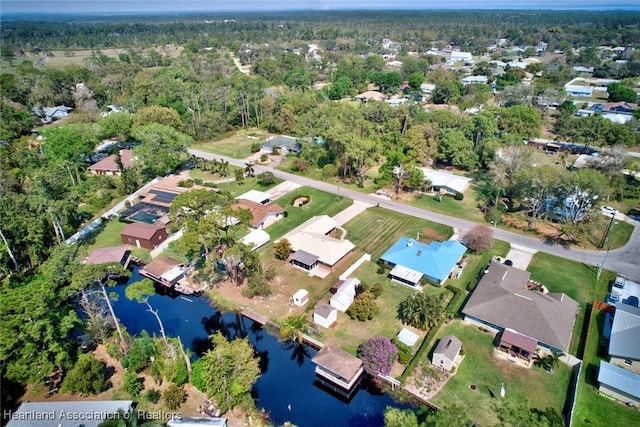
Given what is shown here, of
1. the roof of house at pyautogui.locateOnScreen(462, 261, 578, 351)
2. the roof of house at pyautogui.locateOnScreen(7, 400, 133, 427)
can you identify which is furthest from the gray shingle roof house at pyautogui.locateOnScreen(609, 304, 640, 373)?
the roof of house at pyautogui.locateOnScreen(7, 400, 133, 427)

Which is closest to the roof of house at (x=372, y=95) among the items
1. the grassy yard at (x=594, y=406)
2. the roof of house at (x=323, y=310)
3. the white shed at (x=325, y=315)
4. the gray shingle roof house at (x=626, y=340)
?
the roof of house at (x=323, y=310)

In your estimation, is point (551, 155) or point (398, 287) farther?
point (551, 155)

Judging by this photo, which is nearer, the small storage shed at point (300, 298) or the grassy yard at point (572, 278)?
Result: the small storage shed at point (300, 298)

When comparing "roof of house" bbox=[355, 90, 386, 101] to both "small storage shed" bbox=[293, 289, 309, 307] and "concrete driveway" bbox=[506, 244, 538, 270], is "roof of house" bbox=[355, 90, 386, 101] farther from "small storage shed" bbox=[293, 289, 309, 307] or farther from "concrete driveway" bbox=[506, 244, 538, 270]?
"small storage shed" bbox=[293, 289, 309, 307]

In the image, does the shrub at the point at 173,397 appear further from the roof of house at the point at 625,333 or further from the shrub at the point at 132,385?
the roof of house at the point at 625,333

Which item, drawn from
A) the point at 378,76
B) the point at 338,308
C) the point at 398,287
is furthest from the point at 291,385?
the point at 378,76

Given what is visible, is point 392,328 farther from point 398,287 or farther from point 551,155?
point 551,155

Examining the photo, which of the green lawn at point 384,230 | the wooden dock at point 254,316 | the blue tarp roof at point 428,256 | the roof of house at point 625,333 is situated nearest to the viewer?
the roof of house at point 625,333
